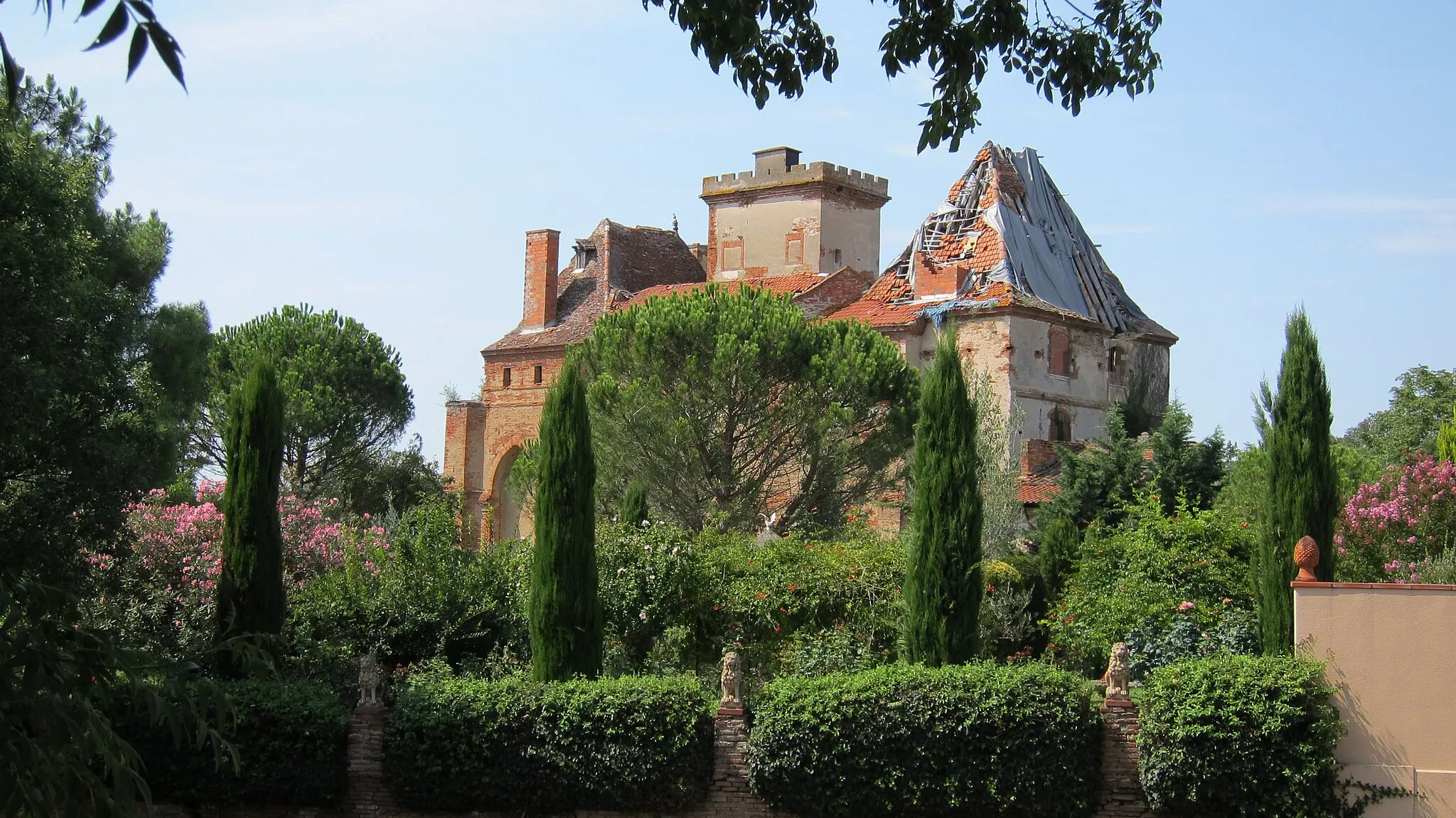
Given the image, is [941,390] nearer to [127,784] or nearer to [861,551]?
[861,551]

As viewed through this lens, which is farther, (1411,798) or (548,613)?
(548,613)

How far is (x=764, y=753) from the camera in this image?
1564cm

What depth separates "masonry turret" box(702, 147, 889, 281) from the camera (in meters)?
48.8

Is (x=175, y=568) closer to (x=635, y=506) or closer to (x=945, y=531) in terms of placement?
(x=635, y=506)

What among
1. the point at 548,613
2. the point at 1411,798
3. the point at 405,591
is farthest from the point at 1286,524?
the point at 405,591

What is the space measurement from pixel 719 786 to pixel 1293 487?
698 cm

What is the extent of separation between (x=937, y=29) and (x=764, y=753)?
31.5ft

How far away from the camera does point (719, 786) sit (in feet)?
52.4

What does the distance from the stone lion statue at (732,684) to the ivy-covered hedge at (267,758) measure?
4.11 metres

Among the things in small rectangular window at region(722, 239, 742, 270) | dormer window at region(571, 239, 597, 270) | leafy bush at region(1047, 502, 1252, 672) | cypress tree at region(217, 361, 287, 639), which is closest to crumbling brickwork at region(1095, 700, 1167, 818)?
leafy bush at region(1047, 502, 1252, 672)

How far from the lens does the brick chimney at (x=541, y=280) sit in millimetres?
50062

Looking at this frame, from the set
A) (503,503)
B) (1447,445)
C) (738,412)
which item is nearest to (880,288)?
(738,412)

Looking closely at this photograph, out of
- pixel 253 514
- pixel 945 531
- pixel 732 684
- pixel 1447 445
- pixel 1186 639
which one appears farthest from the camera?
pixel 1447 445

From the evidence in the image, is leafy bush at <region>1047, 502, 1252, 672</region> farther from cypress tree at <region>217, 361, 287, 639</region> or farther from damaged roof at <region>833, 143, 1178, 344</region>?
damaged roof at <region>833, 143, 1178, 344</region>
